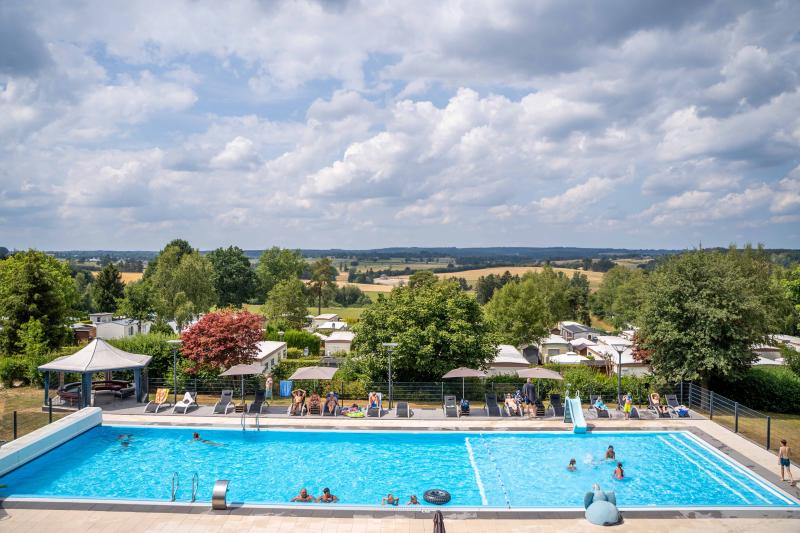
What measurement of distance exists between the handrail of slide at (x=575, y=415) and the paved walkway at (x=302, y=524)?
755cm

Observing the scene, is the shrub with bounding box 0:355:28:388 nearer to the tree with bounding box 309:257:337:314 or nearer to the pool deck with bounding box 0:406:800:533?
the pool deck with bounding box 0:406:800:533

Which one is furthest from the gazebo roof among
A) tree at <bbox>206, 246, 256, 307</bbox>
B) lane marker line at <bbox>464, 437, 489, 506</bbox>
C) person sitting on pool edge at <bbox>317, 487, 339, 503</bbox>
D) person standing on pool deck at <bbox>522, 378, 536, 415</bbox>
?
tree at <bbox>206, 246, 256, 307</bbox>

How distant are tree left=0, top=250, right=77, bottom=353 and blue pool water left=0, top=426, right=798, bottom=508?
14307 mm

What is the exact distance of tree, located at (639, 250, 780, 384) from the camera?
74.1 feet

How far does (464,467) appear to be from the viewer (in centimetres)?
1723

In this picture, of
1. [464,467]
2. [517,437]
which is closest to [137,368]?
[464,467]

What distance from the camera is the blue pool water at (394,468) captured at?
49.1ft

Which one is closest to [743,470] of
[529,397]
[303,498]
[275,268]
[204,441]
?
[529,397]

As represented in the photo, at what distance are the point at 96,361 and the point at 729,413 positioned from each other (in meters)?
24.1

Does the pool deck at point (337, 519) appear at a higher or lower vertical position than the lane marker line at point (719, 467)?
higher

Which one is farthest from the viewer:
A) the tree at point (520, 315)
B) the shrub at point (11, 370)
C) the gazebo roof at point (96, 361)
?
the tree at point (520, 315)

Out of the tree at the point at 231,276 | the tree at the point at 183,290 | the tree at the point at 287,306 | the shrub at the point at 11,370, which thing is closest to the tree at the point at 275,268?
the tree at the point at 231,276

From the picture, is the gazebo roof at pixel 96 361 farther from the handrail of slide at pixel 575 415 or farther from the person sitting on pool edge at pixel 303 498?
the handrail of slide at pixel 575 415

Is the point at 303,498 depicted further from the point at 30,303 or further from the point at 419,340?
the point at 30,303
